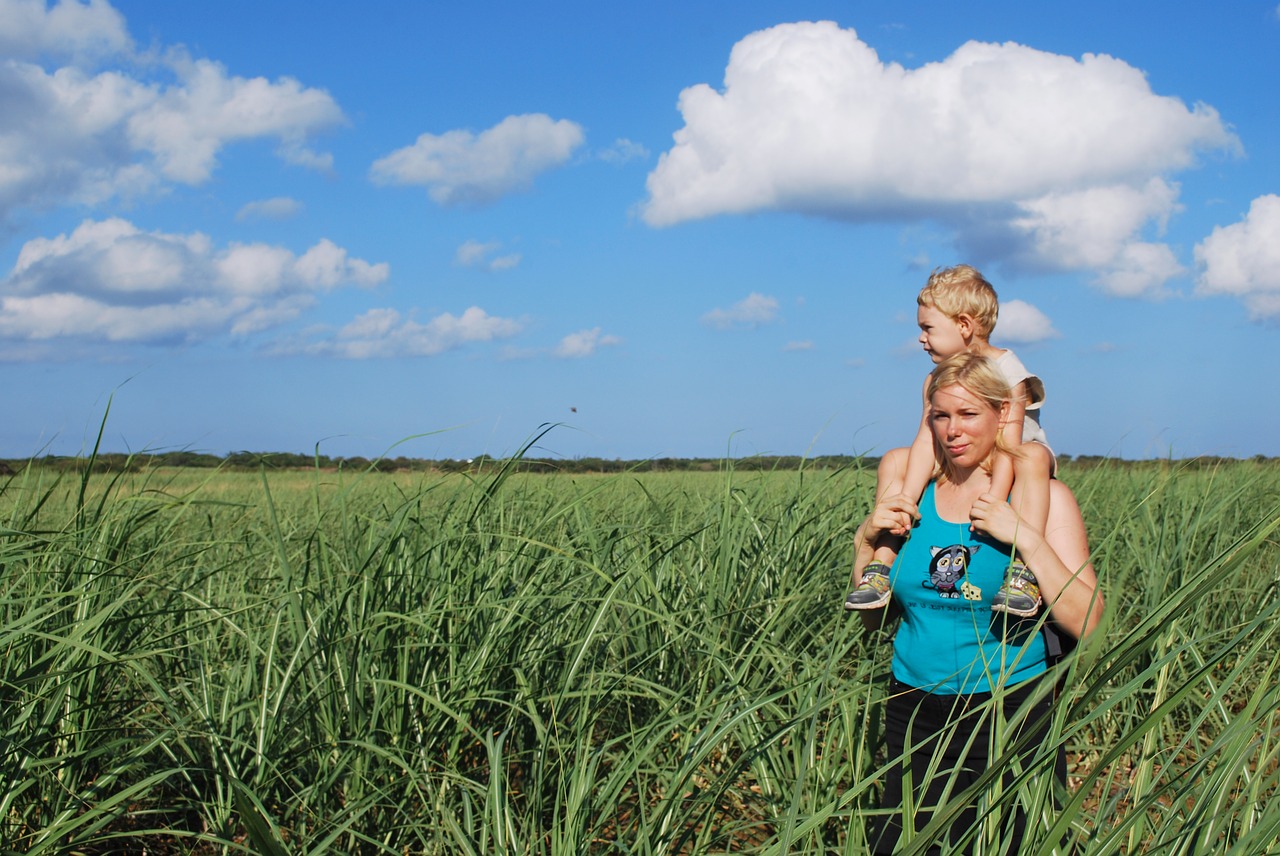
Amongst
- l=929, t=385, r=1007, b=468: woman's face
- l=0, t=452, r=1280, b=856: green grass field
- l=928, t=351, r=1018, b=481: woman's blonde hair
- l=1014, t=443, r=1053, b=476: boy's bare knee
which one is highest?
l=928, t=351, r=1018, b=481: woman's blonde hair

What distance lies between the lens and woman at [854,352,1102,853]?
1.82m

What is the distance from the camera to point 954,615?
1.90m

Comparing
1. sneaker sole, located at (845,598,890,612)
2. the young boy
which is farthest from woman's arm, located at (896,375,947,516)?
sneaker sole, located at (845,598,890,612)

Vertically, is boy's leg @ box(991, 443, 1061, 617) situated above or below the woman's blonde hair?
below

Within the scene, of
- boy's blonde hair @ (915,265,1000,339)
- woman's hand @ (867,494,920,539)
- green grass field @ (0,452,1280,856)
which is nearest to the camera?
green grass field @ (0,452,1280,856)

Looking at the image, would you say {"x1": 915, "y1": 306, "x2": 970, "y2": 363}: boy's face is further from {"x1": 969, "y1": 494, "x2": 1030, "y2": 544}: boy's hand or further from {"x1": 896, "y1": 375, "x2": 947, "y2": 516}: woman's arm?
{"x1": 969, "y1": 494, "x2": 1030, "y2": 544}: boy's hand

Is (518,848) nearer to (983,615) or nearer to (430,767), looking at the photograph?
(430,767)

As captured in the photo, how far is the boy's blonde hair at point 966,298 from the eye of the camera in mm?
2332

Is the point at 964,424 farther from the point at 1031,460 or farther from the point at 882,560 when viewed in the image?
the point at 882,560

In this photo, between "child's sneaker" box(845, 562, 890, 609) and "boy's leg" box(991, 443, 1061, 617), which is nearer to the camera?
"boy's leg" box(991, 443, 1061, 617)

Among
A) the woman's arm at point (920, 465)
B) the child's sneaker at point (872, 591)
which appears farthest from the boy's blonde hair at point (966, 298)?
the child's sneaker at point (872, 591)

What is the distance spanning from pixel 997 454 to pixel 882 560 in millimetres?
310

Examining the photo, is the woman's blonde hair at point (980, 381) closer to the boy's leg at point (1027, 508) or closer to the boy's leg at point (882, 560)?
the boy's leg at point (1027, 508)

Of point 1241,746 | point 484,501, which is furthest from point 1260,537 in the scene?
point 484,501
